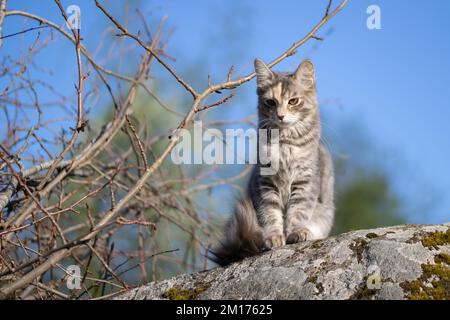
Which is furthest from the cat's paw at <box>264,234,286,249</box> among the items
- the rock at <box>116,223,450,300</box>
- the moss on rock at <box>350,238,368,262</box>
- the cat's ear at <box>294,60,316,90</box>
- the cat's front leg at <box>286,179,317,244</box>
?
the cat's ear at <box>294,60,316,90</box>

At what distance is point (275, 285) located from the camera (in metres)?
2.27

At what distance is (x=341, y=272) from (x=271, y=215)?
1104 mm

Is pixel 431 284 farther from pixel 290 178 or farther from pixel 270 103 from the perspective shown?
pixel 270 103

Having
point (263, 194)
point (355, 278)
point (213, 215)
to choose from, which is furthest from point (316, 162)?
point (355, 278)

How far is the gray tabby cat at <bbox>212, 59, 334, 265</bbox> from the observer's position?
3207 millimetres

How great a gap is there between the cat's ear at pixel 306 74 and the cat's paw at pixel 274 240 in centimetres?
116

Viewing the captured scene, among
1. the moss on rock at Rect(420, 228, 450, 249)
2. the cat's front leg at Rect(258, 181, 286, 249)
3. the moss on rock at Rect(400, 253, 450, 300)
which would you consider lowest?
the moss on rock at Rect(400, 253, 450, 300)

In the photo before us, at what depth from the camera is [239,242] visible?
2916mm

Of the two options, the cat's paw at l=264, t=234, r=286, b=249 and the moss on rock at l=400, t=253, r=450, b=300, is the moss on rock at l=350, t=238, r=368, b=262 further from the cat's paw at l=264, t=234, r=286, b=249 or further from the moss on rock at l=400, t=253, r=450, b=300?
the cat's paw at l=264, t=234, r=286, b=249

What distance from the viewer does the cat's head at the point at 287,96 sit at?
3.65m

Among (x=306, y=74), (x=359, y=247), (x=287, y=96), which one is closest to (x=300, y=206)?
(x=287, y=96)

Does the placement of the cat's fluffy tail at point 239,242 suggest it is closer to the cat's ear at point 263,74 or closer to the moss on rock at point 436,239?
the moss on rock at point 436,239
